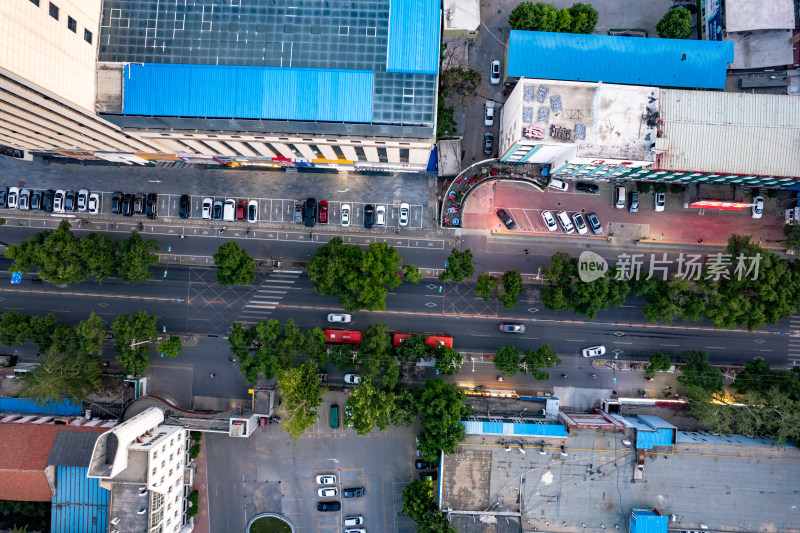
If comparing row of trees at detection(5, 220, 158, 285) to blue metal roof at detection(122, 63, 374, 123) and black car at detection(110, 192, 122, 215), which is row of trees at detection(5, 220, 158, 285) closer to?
black car at detection(110, 192, 122, 215)

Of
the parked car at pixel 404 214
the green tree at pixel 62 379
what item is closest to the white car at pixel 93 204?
the green tree at pixel 62 379

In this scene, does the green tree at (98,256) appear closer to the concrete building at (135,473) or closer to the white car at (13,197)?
the white car at (13,197)

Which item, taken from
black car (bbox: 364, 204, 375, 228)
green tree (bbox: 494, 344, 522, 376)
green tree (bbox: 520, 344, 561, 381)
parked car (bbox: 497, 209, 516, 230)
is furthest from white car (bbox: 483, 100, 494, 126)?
green tree (bbox: 520, 344, 561, 381)

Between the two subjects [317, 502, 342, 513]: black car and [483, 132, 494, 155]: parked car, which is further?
[317, 502, 342, 513]: black car

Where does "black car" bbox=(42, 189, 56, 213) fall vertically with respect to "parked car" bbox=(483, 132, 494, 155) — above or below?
below

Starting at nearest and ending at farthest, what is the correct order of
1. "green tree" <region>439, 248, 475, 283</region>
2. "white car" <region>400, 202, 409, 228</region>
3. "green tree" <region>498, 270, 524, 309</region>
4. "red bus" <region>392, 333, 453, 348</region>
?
1. "green tree" <region>498, 270, 524, 309</region>
2. "green tree" <region>439, 248, 475, 283</region>
3. "red bus" <region>392, 333, 453, 348</region>
4. "white car" <region>400, 202, 409, 228</region>

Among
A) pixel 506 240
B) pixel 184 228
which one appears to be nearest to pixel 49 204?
pixel 184 228

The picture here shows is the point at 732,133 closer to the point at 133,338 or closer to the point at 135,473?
the point at 133,338
